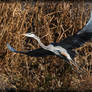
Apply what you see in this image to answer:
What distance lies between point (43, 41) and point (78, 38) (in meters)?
0.61

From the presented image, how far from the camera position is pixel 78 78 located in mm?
3656

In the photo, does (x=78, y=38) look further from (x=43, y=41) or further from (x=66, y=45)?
(x=43, y=41)

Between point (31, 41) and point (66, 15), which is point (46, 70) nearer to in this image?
point (31, 41)

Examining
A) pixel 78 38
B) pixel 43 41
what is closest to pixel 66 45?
pixel 78 38

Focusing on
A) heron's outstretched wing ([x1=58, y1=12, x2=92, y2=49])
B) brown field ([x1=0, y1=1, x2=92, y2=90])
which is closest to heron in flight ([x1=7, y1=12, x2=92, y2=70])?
heron's outstretched wing ([x1=58, y1=12, x2=92, y2=49])

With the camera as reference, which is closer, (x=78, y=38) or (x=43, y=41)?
(x=78, y=38)

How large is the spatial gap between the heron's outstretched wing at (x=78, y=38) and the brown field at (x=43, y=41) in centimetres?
39

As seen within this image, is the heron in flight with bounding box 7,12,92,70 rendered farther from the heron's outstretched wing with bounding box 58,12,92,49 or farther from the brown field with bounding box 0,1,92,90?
the brown field with bounding box 0,1,92,90

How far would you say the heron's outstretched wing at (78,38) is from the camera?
10.2 ft

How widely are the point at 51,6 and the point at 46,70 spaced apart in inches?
29.2

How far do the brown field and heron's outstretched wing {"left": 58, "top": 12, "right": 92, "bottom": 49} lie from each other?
39 centimetres

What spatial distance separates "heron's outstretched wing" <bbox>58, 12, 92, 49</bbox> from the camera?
310 centimetres

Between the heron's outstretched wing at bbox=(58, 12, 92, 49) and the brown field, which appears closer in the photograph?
the heron's outstretched wing at bbox=(58, 12, 92, 49)

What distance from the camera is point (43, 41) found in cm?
371
